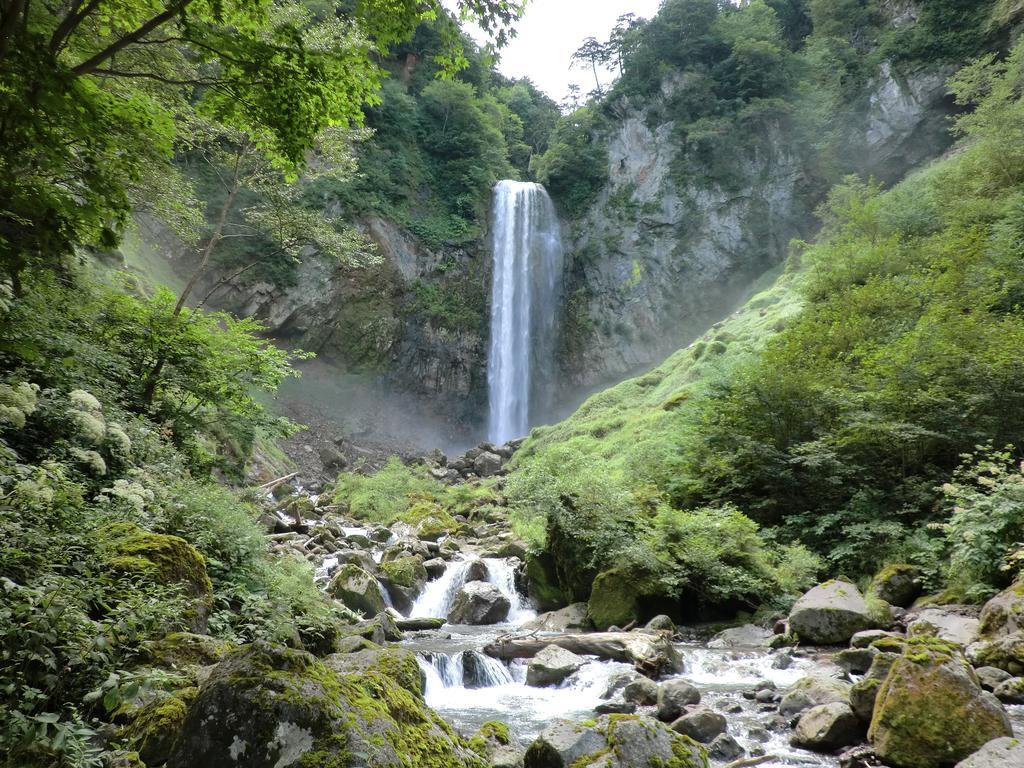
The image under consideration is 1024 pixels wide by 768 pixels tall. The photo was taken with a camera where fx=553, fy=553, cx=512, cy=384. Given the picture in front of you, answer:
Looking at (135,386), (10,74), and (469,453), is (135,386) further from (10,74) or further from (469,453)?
(469,453)

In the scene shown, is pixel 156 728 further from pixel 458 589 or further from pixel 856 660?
pixel 458 589

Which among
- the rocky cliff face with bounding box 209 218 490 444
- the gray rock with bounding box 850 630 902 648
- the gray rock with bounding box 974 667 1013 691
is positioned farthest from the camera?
the rocky cliff face with bounding box 209 218 490 444

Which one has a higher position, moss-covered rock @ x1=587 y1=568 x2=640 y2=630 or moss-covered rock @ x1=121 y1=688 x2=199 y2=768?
moss-covered rock @ x1=121 y1=688 x2=199 y2=768

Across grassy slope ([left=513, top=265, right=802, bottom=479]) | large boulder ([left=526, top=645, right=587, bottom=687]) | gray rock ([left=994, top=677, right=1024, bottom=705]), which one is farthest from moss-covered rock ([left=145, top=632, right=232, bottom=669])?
grassy slope ([left=513, top=265, right=802, bottom=479])

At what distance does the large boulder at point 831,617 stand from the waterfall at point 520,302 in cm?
2925

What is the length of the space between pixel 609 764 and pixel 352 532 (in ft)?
44.1

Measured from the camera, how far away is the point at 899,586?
8.27m

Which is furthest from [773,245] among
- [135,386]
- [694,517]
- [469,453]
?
[135,386]

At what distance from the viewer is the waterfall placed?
1495 inches

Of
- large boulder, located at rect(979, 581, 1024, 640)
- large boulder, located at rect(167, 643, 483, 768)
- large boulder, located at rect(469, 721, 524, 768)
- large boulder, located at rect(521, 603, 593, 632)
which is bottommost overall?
large boulder, located at rect(521, 603, 593, 632)

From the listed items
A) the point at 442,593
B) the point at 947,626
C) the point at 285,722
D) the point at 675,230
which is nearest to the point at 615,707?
the point at 947,626

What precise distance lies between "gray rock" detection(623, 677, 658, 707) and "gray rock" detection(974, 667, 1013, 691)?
3.10 metres

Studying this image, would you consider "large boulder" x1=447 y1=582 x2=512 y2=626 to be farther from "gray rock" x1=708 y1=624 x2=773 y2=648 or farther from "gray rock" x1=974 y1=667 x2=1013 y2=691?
"gray rock" x1=974 y1=667 x2=1013 y2=691

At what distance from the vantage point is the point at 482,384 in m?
38.7
